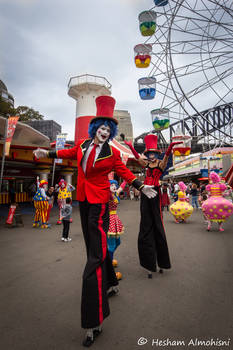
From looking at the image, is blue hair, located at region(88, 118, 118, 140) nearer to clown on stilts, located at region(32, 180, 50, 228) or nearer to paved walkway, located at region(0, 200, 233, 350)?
paved walkway, located at region(0, 200, 233, 350)

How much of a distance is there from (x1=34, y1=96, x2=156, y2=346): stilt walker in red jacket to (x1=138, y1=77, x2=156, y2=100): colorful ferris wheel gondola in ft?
40.8

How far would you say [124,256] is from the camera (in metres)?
4.70

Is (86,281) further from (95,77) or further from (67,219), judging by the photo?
(95,77)

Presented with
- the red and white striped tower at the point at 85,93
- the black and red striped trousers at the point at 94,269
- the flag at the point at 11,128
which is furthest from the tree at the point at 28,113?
the black and red striped trousers at the point at 94,269

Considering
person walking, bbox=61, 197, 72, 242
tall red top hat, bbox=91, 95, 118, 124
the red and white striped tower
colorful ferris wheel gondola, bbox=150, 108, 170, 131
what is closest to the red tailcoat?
tall red top hat, bbox=91, 95, 118, 124

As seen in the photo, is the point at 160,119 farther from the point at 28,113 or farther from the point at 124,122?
the point at 124,122

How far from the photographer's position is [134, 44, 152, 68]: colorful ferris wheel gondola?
44.2ft

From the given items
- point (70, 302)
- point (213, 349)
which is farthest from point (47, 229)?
point (213, 349)

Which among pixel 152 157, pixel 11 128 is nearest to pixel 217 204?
pixel 152 157

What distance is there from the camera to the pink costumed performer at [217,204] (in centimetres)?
685

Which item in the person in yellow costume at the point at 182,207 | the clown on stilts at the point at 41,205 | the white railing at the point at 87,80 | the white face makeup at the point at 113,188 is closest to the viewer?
the white face makeup at the point at 113,188

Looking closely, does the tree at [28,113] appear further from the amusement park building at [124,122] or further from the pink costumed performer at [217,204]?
the amusement park building at [124,122]

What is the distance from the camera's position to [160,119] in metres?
14.2

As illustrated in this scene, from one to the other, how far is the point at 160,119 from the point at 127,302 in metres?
12.7
